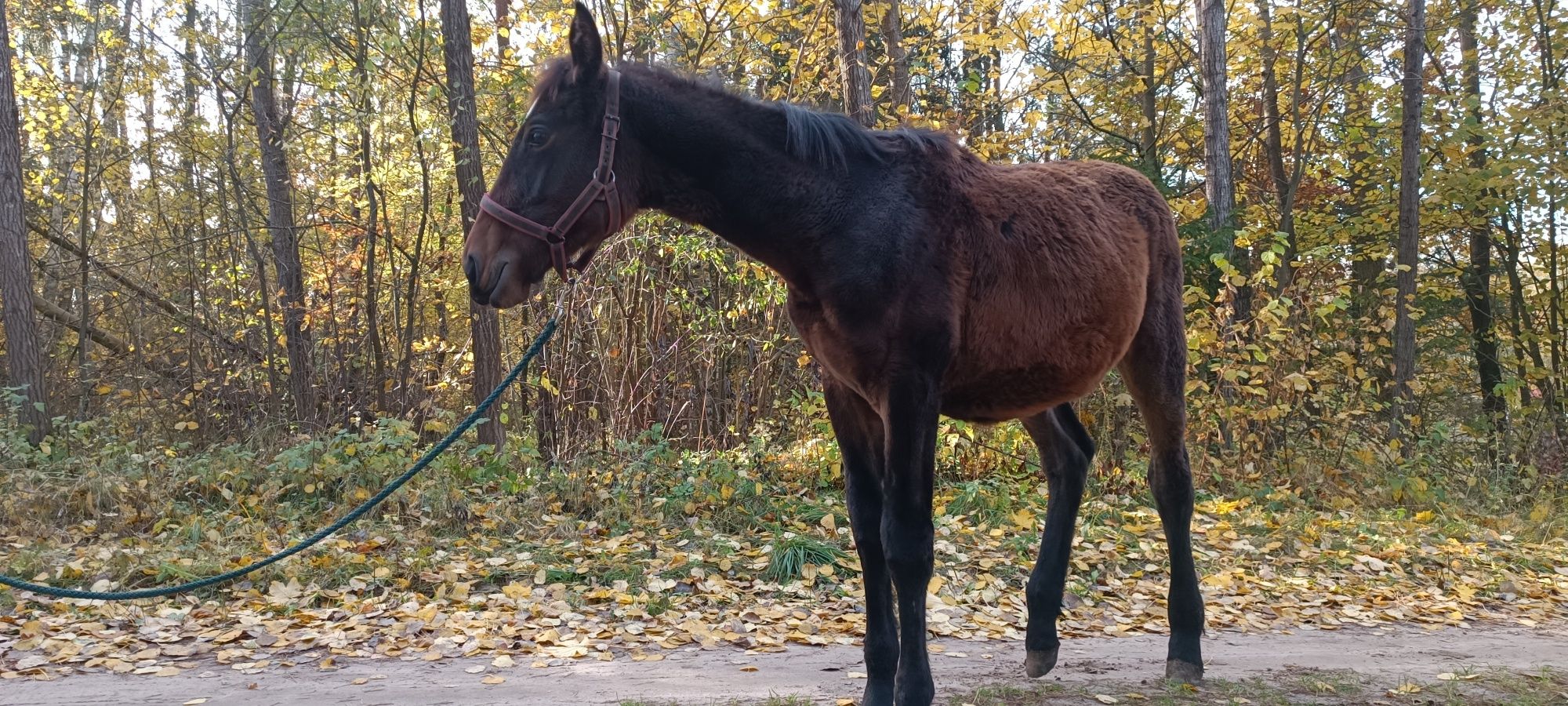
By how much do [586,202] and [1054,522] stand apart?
8.94 ft

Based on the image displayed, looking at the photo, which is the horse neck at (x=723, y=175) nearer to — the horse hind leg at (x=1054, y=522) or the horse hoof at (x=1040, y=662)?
the horse hind leg at (x=1054, y=522)

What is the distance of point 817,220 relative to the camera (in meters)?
3.38

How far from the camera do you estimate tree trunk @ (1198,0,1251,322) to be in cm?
1085

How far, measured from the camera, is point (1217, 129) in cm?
1097

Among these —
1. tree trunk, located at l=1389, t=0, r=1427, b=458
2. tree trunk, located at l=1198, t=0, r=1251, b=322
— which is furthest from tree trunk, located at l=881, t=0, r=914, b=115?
tree trunk, located at l=1389, t=0, r=1427, b=458

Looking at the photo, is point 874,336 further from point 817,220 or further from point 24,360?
point 24,360

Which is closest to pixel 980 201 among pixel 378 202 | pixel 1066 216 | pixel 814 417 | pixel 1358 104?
pixel 1066 216

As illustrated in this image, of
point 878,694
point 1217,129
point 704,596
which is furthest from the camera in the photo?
point 1217,129

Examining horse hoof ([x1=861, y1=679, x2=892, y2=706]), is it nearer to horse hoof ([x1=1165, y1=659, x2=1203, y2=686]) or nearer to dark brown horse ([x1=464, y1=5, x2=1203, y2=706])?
dark brown horse ([x1=464, y1=5, x2=1203, y2=706])

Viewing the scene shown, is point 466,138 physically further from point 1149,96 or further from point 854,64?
point 1149,96

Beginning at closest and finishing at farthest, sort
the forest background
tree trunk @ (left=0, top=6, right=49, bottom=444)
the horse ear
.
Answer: the horse ear → the forest background → tree trunk @ (left=0, top=6, right=49, bottom=444)

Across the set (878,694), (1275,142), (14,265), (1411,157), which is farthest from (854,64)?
→ (1275,142)

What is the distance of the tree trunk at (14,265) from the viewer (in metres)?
9.88

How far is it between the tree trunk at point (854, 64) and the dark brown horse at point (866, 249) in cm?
577
